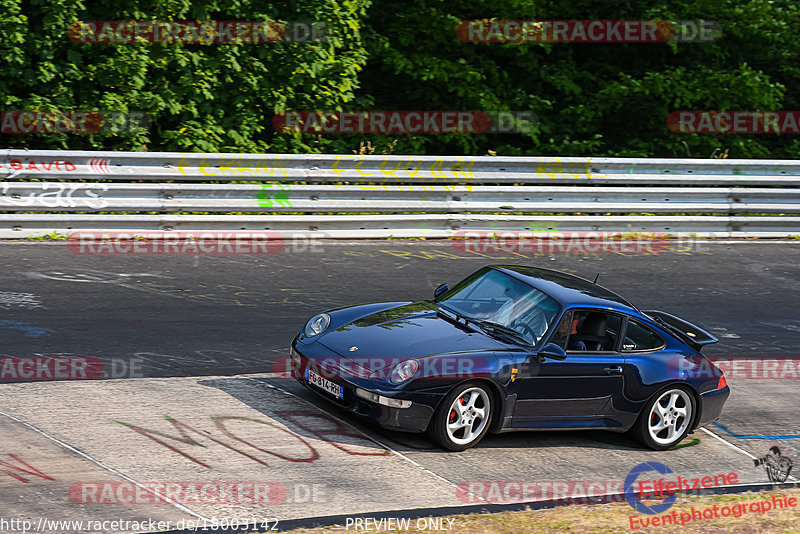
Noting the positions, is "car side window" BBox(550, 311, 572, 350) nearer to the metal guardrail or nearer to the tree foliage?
the metal guardrail

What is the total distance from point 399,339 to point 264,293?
11.9 feet

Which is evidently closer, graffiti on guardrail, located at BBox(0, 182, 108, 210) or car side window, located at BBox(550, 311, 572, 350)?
car side window, located at BBox(550, 311, 572, 350)

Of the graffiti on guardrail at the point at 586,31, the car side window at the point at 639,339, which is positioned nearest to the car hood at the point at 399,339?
the car side window at the point at 639,339

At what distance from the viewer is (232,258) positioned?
1220 cm

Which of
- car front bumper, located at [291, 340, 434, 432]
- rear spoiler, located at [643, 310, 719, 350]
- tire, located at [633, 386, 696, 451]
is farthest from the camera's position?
rear spoiler, located at [643, 310, 719, 350]

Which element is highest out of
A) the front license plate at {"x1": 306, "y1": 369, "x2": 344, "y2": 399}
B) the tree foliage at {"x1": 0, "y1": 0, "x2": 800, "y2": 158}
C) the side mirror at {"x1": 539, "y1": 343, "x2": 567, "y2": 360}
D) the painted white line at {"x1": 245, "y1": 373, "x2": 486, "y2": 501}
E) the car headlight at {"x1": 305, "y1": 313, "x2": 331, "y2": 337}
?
the tree foliage at {"x1": 0, "y1": 0, "x2": 800, "y2": 158}

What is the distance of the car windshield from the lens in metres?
7.80

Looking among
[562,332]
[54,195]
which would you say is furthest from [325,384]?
[54,195]

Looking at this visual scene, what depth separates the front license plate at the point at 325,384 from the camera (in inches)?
289

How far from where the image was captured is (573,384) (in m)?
7.71

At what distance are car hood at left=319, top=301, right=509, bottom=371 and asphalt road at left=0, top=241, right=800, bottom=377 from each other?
1212 millimetres

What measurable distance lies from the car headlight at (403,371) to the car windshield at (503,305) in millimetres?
959

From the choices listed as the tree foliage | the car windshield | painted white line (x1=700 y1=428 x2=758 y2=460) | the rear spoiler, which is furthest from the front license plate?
the tree foliage

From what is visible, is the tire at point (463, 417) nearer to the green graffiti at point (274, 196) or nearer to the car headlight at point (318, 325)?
the car headlight at point (318, 325)
